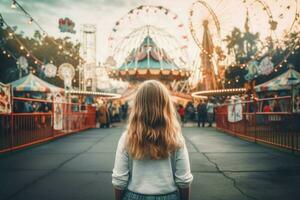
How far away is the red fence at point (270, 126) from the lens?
399 inches

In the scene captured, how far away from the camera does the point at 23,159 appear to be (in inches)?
366

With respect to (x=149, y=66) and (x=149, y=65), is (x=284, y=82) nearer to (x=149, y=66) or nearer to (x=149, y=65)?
(x=149, y=66)

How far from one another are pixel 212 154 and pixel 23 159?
5.21 m

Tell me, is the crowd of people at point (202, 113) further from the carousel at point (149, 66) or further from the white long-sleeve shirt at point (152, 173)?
the white long-sleeve shirt at point (152, 173)

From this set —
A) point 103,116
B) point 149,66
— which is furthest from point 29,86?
point 149,66

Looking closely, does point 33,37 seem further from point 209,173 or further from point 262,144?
point 209,173

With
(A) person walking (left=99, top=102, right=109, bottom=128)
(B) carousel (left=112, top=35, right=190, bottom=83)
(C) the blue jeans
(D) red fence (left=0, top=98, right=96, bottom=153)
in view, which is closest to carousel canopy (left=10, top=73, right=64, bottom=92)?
(A) person walking (left=99, top=102, right=109, bottom=128)

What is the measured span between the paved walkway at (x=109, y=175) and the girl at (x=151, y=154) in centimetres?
289

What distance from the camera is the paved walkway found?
17.7 feet

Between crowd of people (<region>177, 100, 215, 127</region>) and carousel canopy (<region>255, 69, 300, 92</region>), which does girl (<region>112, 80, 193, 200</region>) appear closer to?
carousel canopy (<region>255, 69, 300, 92</region>)

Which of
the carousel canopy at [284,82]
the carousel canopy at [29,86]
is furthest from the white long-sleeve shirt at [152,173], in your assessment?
the carousel canopy at [29,86]

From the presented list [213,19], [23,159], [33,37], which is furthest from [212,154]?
[33,37]

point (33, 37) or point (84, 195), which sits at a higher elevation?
point (33, 37)

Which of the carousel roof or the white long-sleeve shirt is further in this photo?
the carousel roof
